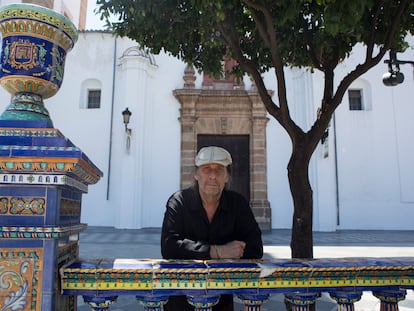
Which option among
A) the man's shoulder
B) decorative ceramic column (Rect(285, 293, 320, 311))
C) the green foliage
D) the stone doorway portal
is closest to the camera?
decorative ceramic column (Rect(285, 293, 320, 311))

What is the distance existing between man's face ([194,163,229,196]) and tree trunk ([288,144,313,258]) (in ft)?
2.64

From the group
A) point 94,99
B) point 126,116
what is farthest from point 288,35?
point 94,99

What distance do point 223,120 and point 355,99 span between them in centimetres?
506

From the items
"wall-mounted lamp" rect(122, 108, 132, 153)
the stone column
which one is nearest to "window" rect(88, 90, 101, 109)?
"wall-mounted lamp" rect(122, 108, 132, 153)

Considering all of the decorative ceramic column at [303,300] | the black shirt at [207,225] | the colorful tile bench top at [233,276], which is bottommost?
the decorative ceramic column at [303,300]

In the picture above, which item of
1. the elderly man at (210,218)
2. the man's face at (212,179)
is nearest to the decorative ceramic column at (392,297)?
the elderly man at (210,218)

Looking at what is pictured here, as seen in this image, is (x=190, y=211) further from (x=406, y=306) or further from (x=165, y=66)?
(x=165, y=66)

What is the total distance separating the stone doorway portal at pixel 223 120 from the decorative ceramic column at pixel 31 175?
34.7 feet

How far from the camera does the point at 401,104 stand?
1291 centimetres

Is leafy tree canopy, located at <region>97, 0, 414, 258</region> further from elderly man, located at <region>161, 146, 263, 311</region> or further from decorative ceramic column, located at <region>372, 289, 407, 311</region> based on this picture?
decorative ceramic column, located at <region>372, 289, 407, 311</region>

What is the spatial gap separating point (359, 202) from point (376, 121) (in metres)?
3.01

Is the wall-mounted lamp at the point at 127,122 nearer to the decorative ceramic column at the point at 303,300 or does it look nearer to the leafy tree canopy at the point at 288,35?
the leafy tree canopy at the point at 288,35

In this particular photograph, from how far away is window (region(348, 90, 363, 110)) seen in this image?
13.2 m

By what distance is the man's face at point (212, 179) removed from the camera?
83.8 inches
